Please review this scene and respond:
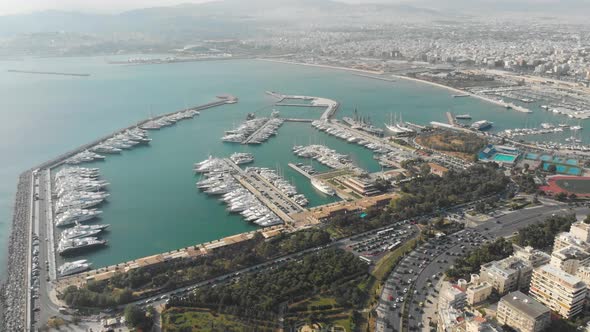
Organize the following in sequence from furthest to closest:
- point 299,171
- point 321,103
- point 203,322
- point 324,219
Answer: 1. point 321,103
2. point 299,171
3. point 324,219
4. point 203,322

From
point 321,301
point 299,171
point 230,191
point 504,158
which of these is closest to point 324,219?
point 321,301

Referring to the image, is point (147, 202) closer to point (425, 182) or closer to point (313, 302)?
point (313, 302)

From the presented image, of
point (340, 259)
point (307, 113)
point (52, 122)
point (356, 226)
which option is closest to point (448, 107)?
point (307, 113)

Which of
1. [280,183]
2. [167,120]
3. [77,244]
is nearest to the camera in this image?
[77,244]

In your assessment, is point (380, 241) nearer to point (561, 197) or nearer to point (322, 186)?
point (322, 186)

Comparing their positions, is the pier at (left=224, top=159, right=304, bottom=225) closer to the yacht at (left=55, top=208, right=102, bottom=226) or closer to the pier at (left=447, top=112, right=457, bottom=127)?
the yacht at (left=55, top=208, right=102, bottom=226)

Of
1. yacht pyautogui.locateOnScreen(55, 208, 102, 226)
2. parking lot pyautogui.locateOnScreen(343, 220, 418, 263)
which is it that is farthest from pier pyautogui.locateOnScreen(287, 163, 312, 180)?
yacht pyautogui.locateOnScreen(55, 208, 102, 226)

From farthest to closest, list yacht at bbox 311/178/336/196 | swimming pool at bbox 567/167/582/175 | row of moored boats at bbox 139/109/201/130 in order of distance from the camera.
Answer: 1. row of moored boats at bbox 139/109/201/130
2. swimming pool at bbox 567/167/582/175
3. yacht at bbox 311/178/336/196
